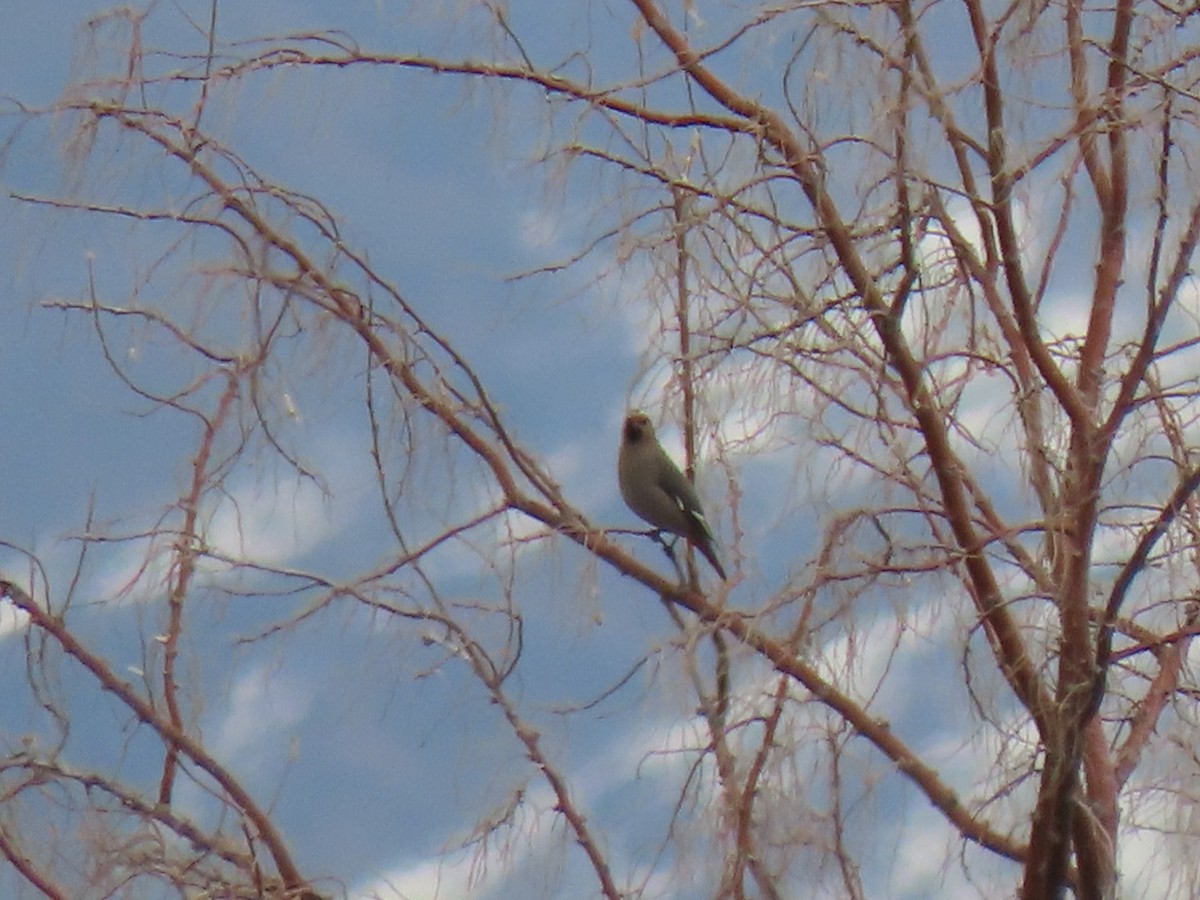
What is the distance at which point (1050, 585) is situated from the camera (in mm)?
1985

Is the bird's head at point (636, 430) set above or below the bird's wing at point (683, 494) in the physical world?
above

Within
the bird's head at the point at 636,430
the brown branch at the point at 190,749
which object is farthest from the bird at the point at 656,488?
the brown branch at the point at 190,749

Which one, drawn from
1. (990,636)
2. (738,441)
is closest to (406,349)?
(738,441)

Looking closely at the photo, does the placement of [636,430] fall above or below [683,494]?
above

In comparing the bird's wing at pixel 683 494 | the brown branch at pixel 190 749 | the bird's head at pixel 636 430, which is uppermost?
the bird's head at pixel 636 430

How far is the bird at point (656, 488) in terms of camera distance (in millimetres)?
2596

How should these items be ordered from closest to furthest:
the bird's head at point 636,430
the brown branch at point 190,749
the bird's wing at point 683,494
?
the brown branch at point 190,749, the bird's wing at point 683,494, the bird's head at point 636,430

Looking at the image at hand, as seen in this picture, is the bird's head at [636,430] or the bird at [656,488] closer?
the bird at [656,488]

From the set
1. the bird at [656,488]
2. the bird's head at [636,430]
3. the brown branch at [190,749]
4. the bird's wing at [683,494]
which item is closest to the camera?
the brown branch at [190,749]

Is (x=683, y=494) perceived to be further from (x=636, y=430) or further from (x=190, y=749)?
(x=190, y=749)

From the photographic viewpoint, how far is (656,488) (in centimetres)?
278

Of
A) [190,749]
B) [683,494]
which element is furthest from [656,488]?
[190,749]

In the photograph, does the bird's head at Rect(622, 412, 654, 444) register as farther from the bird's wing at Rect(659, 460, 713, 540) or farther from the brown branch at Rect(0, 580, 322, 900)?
the brown branch at Rect(0, 580, 322, 900)

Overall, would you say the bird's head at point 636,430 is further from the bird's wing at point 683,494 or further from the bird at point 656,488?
the bird's wing at point 683,494
